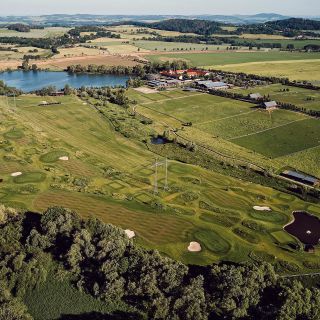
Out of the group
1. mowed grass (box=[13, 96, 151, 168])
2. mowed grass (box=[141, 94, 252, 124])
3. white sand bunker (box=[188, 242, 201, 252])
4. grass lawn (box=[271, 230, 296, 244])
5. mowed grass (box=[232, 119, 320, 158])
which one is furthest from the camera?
mowed grass (box=[141, 94, 252, 124])

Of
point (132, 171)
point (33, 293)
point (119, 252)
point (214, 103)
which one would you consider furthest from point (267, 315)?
point (214, 103)

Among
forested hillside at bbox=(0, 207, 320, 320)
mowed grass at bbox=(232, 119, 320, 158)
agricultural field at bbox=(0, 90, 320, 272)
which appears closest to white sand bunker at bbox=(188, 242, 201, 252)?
agricultural field at bbox=(0, 90, 320, 272)

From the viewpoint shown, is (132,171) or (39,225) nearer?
(39,225)

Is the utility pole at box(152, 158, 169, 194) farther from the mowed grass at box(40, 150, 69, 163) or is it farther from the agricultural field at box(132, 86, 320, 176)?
the mowed grass at box(40, 150, 69, 163)

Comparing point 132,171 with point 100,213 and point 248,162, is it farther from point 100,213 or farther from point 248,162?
point 248,162

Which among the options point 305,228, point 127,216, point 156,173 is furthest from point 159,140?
point 305,228

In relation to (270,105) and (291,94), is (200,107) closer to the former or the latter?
(270,105)

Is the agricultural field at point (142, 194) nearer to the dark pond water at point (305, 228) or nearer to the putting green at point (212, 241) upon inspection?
the putting green at point (212, 241)
